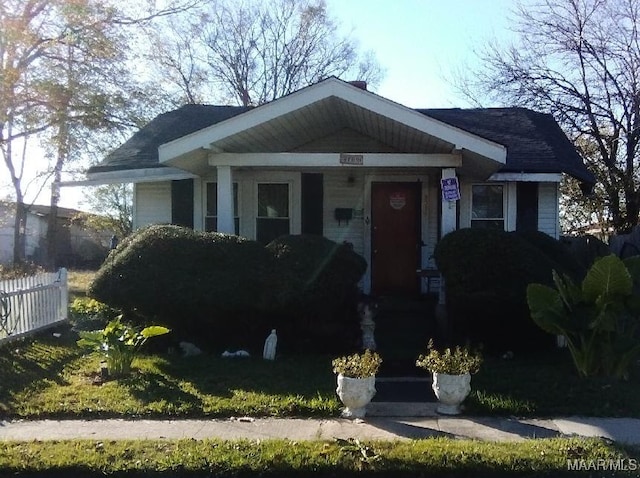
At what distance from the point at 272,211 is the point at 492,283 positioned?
514 cm

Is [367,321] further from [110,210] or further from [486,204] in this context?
[110,210]

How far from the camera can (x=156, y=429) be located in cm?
656

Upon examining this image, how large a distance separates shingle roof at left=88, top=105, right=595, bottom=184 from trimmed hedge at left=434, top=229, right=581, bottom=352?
272 centimetres

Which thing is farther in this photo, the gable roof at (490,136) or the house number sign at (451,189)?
the gable roof at (490,136)

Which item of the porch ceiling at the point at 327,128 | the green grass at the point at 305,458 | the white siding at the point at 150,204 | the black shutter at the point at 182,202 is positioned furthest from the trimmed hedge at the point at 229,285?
the green grass at the point at 305,458

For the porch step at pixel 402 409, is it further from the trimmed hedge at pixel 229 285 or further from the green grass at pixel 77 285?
the green grass at pixel 77 285

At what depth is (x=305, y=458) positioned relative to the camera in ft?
18.2

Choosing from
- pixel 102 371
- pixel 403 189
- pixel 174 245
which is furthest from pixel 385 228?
pixel 102 371

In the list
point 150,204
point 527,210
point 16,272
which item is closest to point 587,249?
point 527,210

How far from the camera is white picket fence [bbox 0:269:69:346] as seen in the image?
31.9 feet

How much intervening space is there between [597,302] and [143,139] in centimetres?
1021

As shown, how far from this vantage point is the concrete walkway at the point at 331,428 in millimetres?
6305

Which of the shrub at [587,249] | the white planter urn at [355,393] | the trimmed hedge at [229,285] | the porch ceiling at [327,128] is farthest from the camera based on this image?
the shrub at [587,249]

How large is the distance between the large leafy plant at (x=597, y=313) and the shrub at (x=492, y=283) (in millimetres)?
1375
